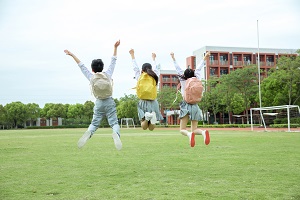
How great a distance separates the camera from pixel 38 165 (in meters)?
14.5

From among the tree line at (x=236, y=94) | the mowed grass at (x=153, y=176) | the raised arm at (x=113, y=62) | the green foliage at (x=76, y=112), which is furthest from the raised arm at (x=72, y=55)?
the green foliage at (x=76, y=112)

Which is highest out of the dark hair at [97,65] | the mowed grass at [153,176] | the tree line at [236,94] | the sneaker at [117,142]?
the tree line at [236,94]

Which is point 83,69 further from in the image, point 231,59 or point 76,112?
point 76,112

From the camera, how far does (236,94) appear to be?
217 ft

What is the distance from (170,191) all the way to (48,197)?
2949 millimetres

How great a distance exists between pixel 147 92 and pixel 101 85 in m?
1.24

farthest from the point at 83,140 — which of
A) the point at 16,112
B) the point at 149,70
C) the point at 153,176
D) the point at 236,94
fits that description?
the point at 16,112

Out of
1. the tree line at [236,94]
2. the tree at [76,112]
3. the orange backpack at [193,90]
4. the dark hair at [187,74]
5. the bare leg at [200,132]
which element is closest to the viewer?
the orange backpack at [193,90]

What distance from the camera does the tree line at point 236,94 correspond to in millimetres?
50781

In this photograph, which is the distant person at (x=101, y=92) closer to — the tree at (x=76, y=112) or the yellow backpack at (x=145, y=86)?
the yellow backpack at (x=145, y=86)

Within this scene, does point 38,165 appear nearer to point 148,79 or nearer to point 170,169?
point 170,169

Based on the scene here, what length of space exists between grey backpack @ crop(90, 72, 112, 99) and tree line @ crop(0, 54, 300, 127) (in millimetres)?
27781

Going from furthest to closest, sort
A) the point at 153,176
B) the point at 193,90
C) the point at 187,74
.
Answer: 1. the point at 153,176
2. the point at 187,74
3. the point at 193,90

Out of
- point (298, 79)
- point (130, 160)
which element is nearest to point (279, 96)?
point (298, 79)
